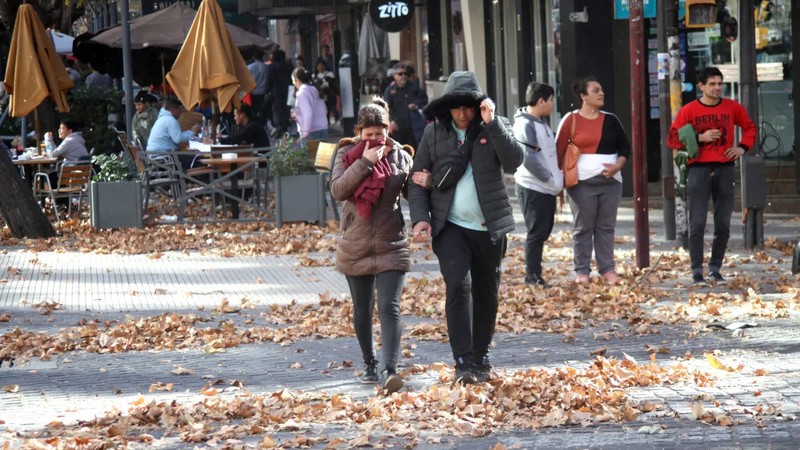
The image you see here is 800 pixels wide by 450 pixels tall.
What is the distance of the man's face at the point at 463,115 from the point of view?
8234mm

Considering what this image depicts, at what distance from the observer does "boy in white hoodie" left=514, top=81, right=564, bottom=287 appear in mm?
12164

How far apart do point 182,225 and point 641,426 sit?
11.7 m

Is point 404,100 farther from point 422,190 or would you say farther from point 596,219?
point 422,190

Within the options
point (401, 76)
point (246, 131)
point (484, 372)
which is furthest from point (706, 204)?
point (401, 76)

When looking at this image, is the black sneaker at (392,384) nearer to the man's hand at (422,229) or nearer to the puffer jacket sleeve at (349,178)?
the man's hand at (422,229)

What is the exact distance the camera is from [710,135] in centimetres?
1195

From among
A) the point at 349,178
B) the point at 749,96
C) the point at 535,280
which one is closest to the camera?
the point at 349,178

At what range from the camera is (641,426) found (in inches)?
281

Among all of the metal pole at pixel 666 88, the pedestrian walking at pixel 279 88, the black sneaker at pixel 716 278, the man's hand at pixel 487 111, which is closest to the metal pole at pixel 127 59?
the metal pole at pixel 666 88

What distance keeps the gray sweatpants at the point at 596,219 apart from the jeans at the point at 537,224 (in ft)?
0.73

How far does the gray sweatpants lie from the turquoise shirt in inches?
163

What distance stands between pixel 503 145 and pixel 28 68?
13.4m

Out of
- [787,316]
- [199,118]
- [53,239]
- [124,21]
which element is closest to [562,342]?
[787,316]

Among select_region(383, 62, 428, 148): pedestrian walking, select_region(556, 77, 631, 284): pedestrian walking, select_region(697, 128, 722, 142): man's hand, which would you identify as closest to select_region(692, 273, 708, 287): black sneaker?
select_region(556, 77, 631, 284): pedestrian walking
